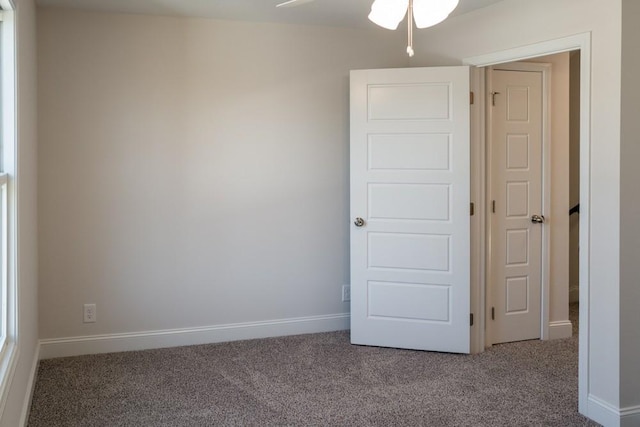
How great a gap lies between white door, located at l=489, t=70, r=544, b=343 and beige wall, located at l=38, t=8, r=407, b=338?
967 mm

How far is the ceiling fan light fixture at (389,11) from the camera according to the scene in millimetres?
1933

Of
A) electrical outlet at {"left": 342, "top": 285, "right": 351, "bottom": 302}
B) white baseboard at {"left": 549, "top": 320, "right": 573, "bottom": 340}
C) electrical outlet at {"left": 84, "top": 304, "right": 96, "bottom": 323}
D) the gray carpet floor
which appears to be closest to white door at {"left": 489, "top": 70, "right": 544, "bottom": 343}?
white baseboard at {"left": 549, "top": 320, "right": 573, "bottom": 340}

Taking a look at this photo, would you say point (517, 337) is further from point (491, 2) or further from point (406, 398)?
point (491, 2)

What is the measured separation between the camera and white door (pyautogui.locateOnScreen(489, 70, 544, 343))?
13.5 ft

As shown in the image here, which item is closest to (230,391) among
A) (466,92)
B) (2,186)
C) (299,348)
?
(299,348)

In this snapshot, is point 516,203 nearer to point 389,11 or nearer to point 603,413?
point 603,413

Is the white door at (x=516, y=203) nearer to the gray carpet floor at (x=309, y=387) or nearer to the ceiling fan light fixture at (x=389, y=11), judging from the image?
the gray carpet floor at (x=309, y=387)

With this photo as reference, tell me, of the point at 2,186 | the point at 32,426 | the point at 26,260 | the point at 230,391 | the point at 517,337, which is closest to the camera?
→ the point at 2,186

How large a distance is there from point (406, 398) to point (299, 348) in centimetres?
109

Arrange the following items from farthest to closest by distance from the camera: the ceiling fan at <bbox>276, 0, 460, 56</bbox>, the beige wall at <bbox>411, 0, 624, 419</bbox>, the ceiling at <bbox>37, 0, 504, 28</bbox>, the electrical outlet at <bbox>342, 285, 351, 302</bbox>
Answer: the electrical outlet at <bbox>342, 285, 351, 302</bbox> → the ceiling at <bbox>37, 0, 504, 28</bbox> → the beige wall at <bbox>411, 0, 624, 419</bbox> → the ceiling fan at <bbox>276, 0, 460, 56</bbox>

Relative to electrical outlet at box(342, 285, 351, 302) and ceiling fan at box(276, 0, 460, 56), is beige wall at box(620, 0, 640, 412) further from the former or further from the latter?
electrical outlet at box(342, 285, 351, 302)

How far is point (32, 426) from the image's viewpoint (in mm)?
2820

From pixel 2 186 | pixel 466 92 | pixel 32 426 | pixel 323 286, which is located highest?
pixel 466 92

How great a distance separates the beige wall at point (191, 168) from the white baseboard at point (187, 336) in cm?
5
